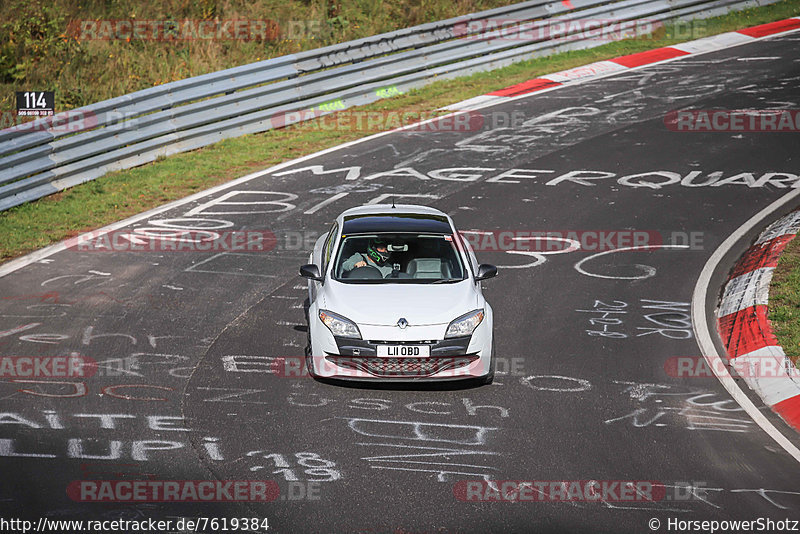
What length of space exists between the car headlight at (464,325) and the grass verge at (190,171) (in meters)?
7.08

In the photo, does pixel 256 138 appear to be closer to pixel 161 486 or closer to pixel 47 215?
pixel 47 215

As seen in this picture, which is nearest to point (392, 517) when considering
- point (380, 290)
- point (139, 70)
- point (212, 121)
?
point (380, 290)

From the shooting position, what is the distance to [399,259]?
35.1 feet

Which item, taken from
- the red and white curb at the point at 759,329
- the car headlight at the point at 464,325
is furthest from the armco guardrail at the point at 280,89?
the red and white curb at the point at 759,329

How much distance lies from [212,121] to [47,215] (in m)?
4.55

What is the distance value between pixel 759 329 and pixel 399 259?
4.17 m

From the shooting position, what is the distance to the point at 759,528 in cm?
689

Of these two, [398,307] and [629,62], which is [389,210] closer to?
[398,307]

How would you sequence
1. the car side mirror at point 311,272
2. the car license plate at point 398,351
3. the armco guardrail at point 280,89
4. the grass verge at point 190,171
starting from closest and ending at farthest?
the car license plate at point 398,351 < the car side mirror at point 311,272 < the grass verge at point 190,171 < the armco guardrail at point 280,89

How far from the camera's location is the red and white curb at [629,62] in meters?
21.5

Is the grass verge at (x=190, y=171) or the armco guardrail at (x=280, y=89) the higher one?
the armco guardrail at (x=280, y=89)

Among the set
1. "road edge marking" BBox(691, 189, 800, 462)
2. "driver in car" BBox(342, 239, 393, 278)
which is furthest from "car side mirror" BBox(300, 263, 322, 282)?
"road edge marking" BBox(691, 189, 800, 462)

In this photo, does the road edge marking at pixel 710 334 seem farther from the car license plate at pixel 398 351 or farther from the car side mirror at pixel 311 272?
the car side mirror at pixel 311 272

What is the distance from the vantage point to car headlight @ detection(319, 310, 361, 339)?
9383 millimetres
